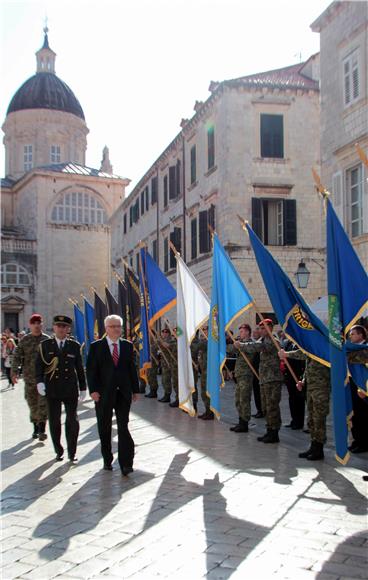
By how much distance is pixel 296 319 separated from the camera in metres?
8.09

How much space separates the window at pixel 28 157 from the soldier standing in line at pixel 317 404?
5515cm

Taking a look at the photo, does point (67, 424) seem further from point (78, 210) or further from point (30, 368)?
point (78, 210)

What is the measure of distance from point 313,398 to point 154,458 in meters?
2.16

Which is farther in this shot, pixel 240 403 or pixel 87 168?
pixel 87 168

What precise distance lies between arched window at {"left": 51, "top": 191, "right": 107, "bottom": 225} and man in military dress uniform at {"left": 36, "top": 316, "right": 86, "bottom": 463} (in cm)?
4621

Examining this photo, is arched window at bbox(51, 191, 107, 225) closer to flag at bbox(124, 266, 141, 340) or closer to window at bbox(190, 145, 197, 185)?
window at bbox(190, 145, 197, 185)

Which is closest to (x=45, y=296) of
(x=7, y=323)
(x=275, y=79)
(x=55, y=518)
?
(x=7, y=323)

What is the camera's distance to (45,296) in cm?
5253

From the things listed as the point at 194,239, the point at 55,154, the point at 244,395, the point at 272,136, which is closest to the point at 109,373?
the point at 244,395

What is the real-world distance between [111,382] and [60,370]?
129 centimetres

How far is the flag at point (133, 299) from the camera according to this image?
1406cm

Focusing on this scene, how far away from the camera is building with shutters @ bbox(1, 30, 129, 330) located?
5231 cm

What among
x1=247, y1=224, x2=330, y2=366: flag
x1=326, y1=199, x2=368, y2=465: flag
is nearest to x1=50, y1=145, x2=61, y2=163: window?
x1=247, y1=224, x2=330, y2=366: flag

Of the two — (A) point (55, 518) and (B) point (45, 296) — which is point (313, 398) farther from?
(B) point (45, 296)
